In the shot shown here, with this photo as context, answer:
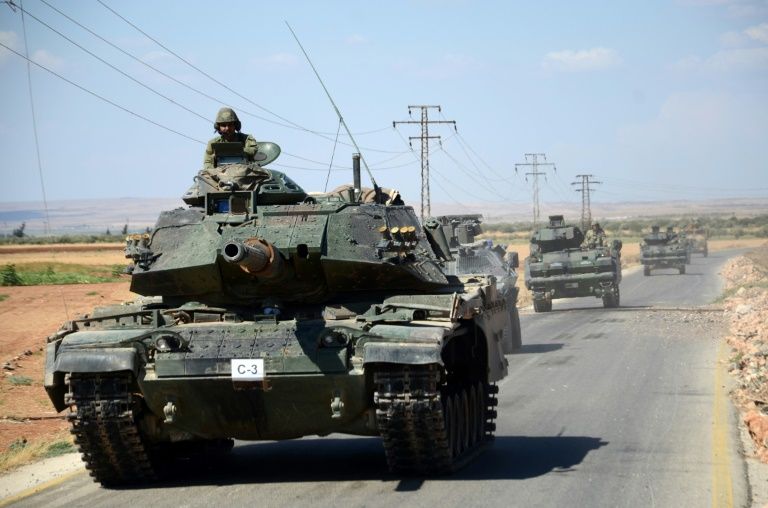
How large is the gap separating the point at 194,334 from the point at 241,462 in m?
2.43

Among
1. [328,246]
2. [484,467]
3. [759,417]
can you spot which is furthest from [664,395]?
[328,246]

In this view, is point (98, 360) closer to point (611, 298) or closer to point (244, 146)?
point (244, 146)

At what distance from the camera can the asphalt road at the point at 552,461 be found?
11.3m

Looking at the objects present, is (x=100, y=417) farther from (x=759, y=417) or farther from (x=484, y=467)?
(x=759, y=417)

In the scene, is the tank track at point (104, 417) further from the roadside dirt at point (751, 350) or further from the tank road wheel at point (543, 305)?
the tank road wheel at point (543, 305)

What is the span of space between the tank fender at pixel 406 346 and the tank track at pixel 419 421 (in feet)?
0.71

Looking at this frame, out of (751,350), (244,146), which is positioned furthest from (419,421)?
(751,350)

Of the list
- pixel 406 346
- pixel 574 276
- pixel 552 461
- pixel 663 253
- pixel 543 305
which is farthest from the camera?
pixel 663 253

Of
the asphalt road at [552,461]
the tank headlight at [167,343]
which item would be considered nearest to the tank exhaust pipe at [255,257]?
the tank headlight at [167,343]

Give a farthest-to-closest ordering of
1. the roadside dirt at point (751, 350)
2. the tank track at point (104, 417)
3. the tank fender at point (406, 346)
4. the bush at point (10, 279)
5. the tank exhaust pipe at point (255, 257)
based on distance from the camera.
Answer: the bush at point (10, 279) → the roadside dirt at point (751, 350) → the tank track at point (104, 417) → the tank exhaust pipe at point (255, 257) → the tank fender at point (406, 346)

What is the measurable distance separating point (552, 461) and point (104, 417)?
4430mm

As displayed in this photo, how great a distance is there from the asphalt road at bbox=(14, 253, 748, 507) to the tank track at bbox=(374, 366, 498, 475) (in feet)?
0.60

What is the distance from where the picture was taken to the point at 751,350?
73.4ft

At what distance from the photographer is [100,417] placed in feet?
38.8
